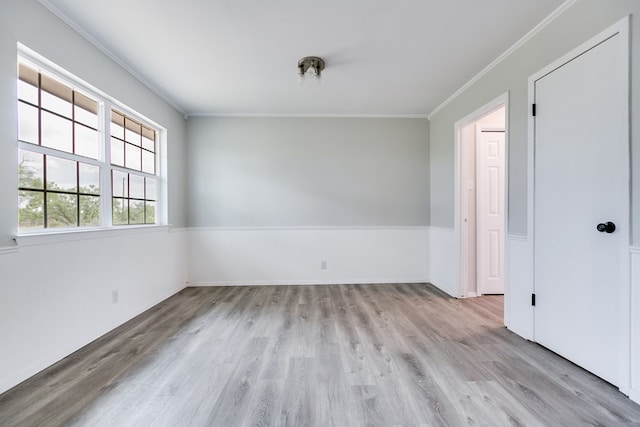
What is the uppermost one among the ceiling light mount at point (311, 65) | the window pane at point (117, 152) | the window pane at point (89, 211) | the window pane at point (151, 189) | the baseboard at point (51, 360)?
the ceiling light mount at point (311, 65)

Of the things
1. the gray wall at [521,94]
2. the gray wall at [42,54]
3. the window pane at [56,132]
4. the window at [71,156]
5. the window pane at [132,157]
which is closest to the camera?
the gray wall at [521,94]

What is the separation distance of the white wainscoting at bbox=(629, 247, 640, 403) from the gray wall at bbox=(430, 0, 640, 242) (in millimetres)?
124

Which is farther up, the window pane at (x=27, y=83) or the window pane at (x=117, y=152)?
the window pane at (x=27, y=83)

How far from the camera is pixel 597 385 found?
1657 millimetres

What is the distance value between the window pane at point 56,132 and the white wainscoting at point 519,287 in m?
3.79

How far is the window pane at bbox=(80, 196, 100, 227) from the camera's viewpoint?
2.31 m

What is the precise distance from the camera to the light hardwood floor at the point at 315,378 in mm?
1424

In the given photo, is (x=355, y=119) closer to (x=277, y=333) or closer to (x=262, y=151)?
(x=262, y=151)

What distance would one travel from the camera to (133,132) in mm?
3057

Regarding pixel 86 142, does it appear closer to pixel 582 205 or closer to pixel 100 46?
pixel 100 46

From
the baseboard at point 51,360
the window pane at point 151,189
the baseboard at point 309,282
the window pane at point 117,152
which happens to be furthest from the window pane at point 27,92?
the baseboard at point 309,282

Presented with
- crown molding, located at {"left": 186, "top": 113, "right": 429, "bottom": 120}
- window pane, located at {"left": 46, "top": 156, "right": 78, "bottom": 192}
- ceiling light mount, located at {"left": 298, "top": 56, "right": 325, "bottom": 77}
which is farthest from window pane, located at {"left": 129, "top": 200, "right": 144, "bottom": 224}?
ceiling light mount, located at {"left": 298, "top": 56, "right": 325, "bottom": 77}

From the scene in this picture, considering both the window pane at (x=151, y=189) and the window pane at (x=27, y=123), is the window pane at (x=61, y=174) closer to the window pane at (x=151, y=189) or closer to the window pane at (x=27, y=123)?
the window pane at (x=27, y=123)

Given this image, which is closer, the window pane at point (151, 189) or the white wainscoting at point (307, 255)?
the window pane at point (151, 189)
